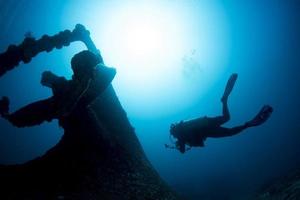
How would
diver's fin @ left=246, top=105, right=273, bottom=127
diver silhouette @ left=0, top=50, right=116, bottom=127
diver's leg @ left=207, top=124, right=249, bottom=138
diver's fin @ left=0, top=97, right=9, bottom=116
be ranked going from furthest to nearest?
diver's leg @ left=207, top=124, right=249, bottom=138 → diver's fin @ left=246, top=105, right=273, bottom=127 → diver's fin @ left=0, top=97, right=9, bottom=116 → diver silhouette @ left=0, top=50, right=116, bottom=127

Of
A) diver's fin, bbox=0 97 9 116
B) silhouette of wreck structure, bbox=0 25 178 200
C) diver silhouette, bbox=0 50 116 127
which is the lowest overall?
silhouette of wreck structure, bbox=0 25 178 200

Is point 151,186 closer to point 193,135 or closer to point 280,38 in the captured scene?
point 193,135

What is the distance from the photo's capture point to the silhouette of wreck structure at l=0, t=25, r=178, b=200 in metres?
3.16

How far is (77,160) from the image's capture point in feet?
11.9

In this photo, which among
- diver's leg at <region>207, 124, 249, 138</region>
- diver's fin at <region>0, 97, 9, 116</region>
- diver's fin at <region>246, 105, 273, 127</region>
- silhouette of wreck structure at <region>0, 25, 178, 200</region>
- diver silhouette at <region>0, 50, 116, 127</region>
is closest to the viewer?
silhouette of wreck structure at <region>0, 25, 178, 200</region>

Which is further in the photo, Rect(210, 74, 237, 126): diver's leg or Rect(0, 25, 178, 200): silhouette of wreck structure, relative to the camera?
Rect(210, 74, 237, 126): diver's leg

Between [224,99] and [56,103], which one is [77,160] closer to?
[56,103]

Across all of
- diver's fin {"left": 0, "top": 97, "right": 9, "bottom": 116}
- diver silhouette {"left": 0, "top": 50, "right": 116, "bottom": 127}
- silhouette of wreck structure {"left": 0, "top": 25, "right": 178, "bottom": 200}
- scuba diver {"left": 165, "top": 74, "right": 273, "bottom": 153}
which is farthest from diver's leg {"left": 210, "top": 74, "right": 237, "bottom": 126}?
diver's fin {"left": 0, "top": 97, "right": 9, "bottom": 116}

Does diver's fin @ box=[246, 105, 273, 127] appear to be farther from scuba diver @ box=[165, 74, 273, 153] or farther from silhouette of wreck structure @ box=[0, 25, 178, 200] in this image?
silhouette of wreck structure @ box=[0, 25, 178, 200]

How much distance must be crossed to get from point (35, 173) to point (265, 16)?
91006mm

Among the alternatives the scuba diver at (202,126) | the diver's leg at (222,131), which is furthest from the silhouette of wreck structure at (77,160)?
the diver's leg at (222,131)

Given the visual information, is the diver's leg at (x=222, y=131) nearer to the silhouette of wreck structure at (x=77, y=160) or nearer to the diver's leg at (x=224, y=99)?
the diver's leg at (x=224, y=99)

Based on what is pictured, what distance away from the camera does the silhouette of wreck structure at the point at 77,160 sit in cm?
316

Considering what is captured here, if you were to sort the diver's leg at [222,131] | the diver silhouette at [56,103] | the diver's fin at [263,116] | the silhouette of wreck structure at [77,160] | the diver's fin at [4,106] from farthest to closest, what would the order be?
the diver's leg at [222,131] < the diver's fin at [263,116] < the diver's fin at [4,106] < the diver silhouette at [56,103] < the silhouette of wreck structure at [77,160]
